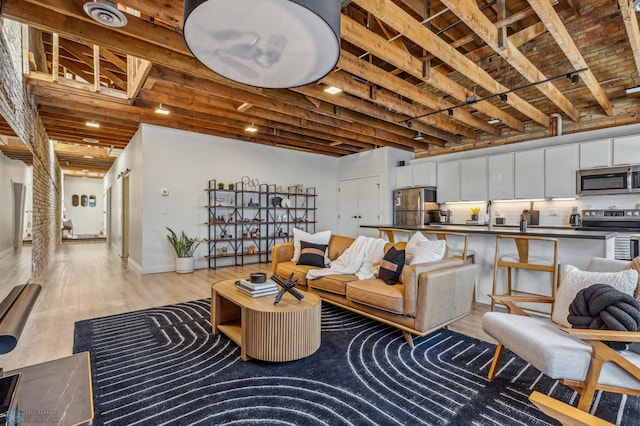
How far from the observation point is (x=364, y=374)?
2133 mm

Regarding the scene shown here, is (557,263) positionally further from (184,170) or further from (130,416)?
(184,170)

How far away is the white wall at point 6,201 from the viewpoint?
1843 mm

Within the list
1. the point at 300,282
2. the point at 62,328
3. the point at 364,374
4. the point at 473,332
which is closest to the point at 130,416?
the point at 364,374

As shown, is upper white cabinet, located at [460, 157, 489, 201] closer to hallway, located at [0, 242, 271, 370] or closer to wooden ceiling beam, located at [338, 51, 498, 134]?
wooden ceiling beam, located at [338, 51, 498, 134]

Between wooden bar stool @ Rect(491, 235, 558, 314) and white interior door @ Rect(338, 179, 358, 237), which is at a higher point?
white interior door @ Rect(338, 179, 358, 237)

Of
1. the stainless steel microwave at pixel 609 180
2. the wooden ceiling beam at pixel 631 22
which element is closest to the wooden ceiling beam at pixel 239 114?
the stainless steel microwave at pixel 609 180

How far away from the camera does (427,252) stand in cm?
294

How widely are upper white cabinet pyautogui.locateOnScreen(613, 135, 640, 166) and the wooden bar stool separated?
266 cm

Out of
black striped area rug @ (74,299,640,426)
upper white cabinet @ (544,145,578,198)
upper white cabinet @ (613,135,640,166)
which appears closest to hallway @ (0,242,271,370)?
black striped area rug @ (74,299,640,426)

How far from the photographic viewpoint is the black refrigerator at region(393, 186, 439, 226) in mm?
6746

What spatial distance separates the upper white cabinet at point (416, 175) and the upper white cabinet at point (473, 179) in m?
0.60

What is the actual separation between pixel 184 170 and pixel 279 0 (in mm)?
5421

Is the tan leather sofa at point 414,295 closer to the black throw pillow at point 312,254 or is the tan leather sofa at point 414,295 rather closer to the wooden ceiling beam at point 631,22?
the black throw pillow at point 312,254

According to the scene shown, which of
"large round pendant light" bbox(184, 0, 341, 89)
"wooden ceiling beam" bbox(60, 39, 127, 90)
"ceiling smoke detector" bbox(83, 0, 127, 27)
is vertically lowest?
"large round pendant light" bbox(184, 0, 341, 89)
